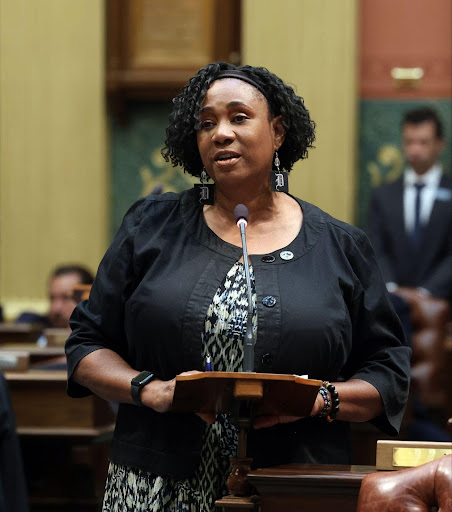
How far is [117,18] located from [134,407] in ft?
15.6

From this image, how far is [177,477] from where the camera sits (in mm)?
2338

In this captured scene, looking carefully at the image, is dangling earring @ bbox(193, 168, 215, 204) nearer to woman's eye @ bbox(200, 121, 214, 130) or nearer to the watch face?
woman's eye @ bbox(200, 121, 214, 130)

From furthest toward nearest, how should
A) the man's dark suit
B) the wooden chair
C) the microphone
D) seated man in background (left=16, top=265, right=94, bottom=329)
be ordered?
1. the man's dark suit
2. seated man in background (left=16, top=265, right=94, bottom=329)
3. the microphone
4. the wooden chair

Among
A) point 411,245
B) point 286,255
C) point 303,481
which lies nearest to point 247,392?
point 303,481

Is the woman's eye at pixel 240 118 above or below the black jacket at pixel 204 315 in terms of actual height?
above

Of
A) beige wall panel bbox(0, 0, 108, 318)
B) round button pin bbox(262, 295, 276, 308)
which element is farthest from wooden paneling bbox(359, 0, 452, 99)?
round button pin bbox(262, 295, 276, 308)

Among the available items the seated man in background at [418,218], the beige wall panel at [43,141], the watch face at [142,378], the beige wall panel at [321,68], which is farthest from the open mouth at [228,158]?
the beige wall panel at [43,141]

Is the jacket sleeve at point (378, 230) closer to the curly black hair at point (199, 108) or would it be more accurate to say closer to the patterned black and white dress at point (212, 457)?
the curly black hair at point (199, 108)

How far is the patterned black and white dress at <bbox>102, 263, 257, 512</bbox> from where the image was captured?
2344 millimetres

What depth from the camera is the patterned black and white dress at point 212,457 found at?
7.69 feet

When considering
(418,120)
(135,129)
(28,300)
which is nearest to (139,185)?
(135,129)

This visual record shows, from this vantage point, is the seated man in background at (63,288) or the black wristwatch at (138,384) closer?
the black wristwatch at (138,384)

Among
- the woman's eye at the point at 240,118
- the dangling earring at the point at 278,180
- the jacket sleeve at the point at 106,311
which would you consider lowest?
the jacket sleeve at the point at 106,311

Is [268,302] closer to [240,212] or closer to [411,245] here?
[240,212]
